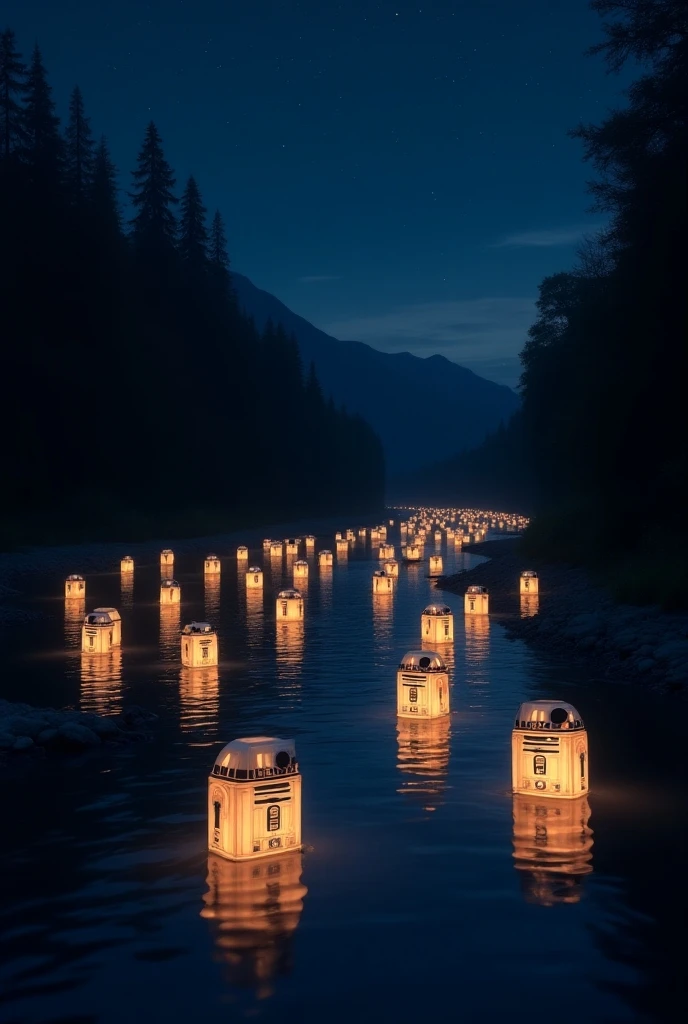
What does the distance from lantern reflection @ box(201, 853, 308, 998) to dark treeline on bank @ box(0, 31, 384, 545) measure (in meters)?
46.9

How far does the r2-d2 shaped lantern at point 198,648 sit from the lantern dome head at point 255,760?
1299cm

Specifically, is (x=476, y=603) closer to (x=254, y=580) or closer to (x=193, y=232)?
(x=254, y=580)

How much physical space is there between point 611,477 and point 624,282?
668cm

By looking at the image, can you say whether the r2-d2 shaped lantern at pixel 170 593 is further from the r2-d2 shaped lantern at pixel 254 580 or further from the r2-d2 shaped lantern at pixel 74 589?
the r2-d2 shaped lantern at pixel 254 580

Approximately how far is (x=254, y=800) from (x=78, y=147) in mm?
96238

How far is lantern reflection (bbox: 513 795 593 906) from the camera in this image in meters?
9.55

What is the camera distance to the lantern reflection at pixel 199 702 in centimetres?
1681

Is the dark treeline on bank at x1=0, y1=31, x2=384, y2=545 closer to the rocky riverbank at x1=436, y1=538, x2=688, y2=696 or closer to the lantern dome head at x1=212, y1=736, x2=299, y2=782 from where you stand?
the rocky riverbank at x1=436, y1=538, x2=688, y2=696

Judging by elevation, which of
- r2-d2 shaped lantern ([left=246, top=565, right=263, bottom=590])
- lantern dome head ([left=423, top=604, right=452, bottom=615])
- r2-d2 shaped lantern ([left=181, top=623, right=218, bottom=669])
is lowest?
r2-d2 shaped lantern ([left=181, top=623, right=218, bottom=669])

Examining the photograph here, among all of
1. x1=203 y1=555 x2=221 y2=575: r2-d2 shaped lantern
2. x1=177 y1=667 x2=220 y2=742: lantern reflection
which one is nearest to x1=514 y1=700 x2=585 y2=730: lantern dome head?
x1=177 y1=667 x2=220 y2=742: lantern reflection

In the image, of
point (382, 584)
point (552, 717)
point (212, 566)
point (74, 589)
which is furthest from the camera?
point (212, 566)

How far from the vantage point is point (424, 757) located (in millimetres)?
14828

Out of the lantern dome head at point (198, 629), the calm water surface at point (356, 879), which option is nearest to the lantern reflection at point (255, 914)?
the calm water surface at point (356, 879)

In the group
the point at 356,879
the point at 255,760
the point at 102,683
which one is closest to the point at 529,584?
the point at 102,683
